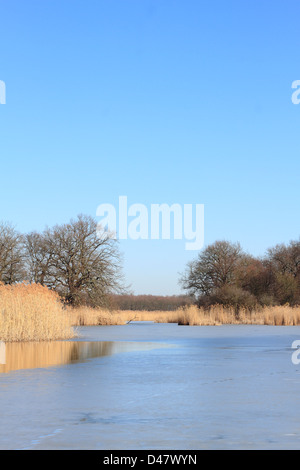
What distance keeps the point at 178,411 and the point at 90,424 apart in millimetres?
1244

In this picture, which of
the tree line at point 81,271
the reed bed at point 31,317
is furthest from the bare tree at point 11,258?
the reed bed at point 31,317

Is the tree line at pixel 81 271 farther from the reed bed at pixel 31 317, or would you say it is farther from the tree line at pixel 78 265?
the reed bed at pixel 31 317

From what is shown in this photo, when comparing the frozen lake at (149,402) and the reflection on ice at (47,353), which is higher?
the frozen lake at (149,402)

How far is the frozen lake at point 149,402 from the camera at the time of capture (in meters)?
5.39

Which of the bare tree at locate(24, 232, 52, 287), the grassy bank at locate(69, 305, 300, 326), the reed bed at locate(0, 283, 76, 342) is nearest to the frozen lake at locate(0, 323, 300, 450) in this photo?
the reed bed at locate(0, 283, 76, 342)

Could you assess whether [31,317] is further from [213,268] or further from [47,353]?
[213,268]

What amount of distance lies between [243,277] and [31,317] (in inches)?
1317

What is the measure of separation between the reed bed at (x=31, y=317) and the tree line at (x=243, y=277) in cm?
2035

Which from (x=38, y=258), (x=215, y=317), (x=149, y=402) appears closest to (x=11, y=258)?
(x=38, y=258)

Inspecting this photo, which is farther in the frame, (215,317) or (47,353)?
(215,317)

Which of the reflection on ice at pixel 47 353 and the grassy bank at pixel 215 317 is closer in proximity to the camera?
the reflection on ice at pixel 47 353

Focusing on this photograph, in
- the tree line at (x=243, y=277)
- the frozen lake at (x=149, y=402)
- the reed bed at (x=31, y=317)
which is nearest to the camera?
the frozen lake at (x=149, y=402)

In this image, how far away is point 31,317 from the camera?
1988 cm

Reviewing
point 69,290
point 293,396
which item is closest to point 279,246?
point 69,290
